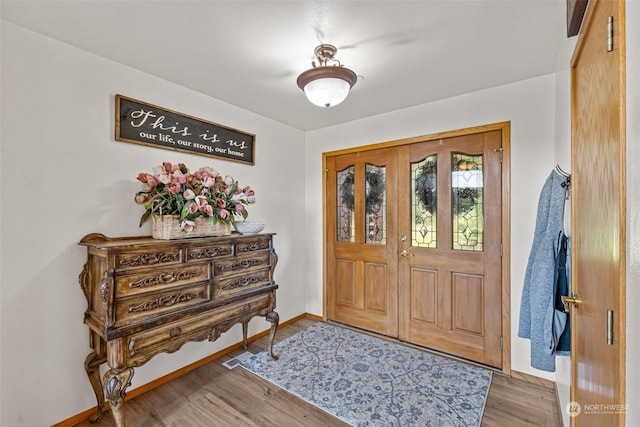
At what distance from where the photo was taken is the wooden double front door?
8.65ft

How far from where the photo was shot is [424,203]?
9.79ft

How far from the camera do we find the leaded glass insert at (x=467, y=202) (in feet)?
8.86

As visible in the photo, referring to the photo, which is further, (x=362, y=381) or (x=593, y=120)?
(x=362, y=381)

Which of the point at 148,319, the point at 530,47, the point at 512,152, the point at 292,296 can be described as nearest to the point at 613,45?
the point at 530,47

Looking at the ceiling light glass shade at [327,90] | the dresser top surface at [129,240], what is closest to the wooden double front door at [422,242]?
the ceiling light glass shade at [327,90]

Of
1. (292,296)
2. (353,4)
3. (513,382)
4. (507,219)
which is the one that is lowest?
(513,382)

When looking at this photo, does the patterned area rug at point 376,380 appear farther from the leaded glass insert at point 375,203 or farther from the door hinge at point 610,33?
the door hinge at point 610,33

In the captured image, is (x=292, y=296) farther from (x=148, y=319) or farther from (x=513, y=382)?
(x=513, y=382)

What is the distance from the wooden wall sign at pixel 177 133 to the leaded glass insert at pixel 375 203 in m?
1.35

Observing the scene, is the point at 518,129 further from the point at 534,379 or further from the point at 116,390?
the point at 116,390

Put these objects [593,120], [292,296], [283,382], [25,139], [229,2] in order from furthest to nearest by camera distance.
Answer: [292,296], [283,382], [25,139], [229,2], [593,120]

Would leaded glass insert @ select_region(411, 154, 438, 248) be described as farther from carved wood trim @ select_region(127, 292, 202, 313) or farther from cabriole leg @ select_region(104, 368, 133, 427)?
cabriole leg @ select_region(104, 368, 133, 427)

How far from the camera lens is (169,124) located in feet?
8.01

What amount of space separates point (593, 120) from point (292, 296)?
325 cm
